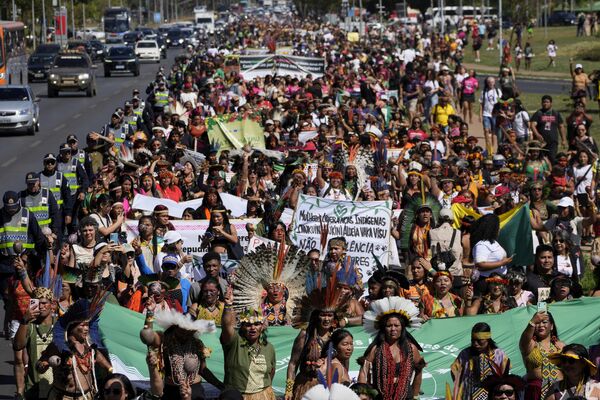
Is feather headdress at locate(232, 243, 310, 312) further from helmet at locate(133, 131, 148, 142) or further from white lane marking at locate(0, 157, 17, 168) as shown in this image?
white lane marking at locate(0, 157, 17, 168)

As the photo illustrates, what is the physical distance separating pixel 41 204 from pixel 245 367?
6994 millimetres

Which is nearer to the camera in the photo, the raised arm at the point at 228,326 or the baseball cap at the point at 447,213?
the raised arm at the point at 228,326

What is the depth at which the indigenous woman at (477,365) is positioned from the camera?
10461 mm

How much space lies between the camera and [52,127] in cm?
4022

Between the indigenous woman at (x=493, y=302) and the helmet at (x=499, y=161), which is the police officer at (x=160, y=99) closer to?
the helmet at (x=499, y=161)

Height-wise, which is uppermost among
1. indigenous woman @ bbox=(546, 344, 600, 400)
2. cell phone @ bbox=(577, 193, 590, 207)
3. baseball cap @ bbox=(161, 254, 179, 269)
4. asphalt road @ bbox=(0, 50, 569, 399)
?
baseball cap @ bbox=(161, 254, 179, 269)

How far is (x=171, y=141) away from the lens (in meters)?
23.1

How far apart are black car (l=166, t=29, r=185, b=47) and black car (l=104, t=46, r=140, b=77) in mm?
30983

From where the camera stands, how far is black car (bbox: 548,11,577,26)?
99625 millimetres

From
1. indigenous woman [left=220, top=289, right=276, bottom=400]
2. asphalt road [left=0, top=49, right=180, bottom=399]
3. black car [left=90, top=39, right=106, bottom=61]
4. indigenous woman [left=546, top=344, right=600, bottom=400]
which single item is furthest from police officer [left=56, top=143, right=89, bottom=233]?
black car [left=90, top=39, right=106, bottom=61]

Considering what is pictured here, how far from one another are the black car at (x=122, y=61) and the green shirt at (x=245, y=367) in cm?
5333

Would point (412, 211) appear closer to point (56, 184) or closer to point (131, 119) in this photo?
point (56, 184)

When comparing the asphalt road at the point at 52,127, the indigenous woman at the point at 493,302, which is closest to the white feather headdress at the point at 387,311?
the indigenous woman at the point at 493,302

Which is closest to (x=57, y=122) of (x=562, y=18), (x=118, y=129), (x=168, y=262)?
(x=118, y=129)
